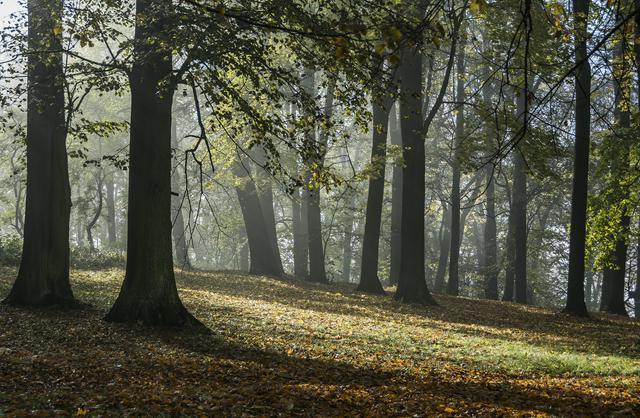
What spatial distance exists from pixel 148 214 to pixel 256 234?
15.2m

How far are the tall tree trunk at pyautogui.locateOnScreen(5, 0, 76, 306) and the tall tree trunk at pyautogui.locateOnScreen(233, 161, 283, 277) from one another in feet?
43.8

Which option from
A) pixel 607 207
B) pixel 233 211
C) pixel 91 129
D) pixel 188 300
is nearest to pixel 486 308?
pixel 607 207

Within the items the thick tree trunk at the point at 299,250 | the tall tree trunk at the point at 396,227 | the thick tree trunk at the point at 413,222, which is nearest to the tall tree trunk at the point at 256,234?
the thick tree trunk at the point at 299,250

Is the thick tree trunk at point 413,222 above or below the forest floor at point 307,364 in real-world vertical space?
above

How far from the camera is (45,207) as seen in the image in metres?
12.0

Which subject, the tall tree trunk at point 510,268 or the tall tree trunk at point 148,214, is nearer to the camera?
the tall tree trunk at point 148,214

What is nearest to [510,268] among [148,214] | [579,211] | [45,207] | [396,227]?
[396,227]

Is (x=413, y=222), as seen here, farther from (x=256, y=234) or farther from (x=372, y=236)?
(x=256, y=234)

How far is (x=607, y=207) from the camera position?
1847 cm

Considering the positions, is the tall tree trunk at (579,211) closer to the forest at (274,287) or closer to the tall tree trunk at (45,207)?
the forest at (274,287)

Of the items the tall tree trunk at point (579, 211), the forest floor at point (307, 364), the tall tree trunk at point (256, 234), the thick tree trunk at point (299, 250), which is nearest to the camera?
Result: the forest floor at point (307, 364)

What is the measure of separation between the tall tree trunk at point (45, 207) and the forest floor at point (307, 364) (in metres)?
0.53

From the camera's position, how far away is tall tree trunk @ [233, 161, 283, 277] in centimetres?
2572

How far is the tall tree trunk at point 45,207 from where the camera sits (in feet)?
38.9
